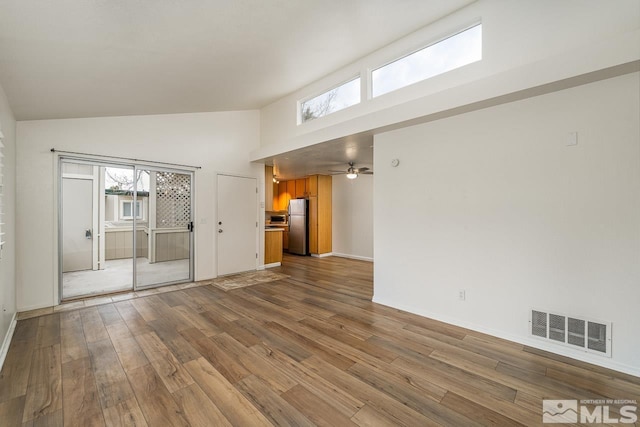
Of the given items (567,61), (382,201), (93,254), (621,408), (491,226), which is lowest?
(621,408)

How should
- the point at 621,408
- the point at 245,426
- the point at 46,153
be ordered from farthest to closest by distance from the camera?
the point at 46,153 → the point at 621,408 → the point at 245,426

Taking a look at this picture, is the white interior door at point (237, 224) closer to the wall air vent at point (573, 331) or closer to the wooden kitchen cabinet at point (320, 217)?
the wooden kitchen cabinet at point (320, 217)

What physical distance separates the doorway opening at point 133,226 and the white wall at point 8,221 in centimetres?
55

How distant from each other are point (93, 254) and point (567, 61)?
837 cm

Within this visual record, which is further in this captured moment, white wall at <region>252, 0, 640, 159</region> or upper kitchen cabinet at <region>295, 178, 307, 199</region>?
upper kitchen cabinet at <region>295, 178, 307, 199</region>

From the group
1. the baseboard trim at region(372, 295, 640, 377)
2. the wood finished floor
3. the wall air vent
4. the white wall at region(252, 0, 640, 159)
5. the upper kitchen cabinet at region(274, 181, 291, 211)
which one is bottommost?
the wood finished floor

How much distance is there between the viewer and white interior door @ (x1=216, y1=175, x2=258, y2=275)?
5441 millimetres

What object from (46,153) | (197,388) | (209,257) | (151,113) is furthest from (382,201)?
(46,153)

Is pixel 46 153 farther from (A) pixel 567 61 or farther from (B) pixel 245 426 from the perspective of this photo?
(A) pixel 567 61

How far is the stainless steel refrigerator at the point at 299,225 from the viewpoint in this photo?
802cm

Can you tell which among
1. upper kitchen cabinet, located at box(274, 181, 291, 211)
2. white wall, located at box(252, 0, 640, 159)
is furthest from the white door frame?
white wall, located at box(252, 0, 640, 159)

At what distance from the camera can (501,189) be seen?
2.82 metres

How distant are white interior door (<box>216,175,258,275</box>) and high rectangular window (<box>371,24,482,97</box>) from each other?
136 inches

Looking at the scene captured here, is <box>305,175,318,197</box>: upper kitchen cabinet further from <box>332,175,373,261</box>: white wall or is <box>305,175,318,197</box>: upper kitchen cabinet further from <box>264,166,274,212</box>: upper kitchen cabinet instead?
<box>264,166,274,212</box>: upper kitchen cabinet
